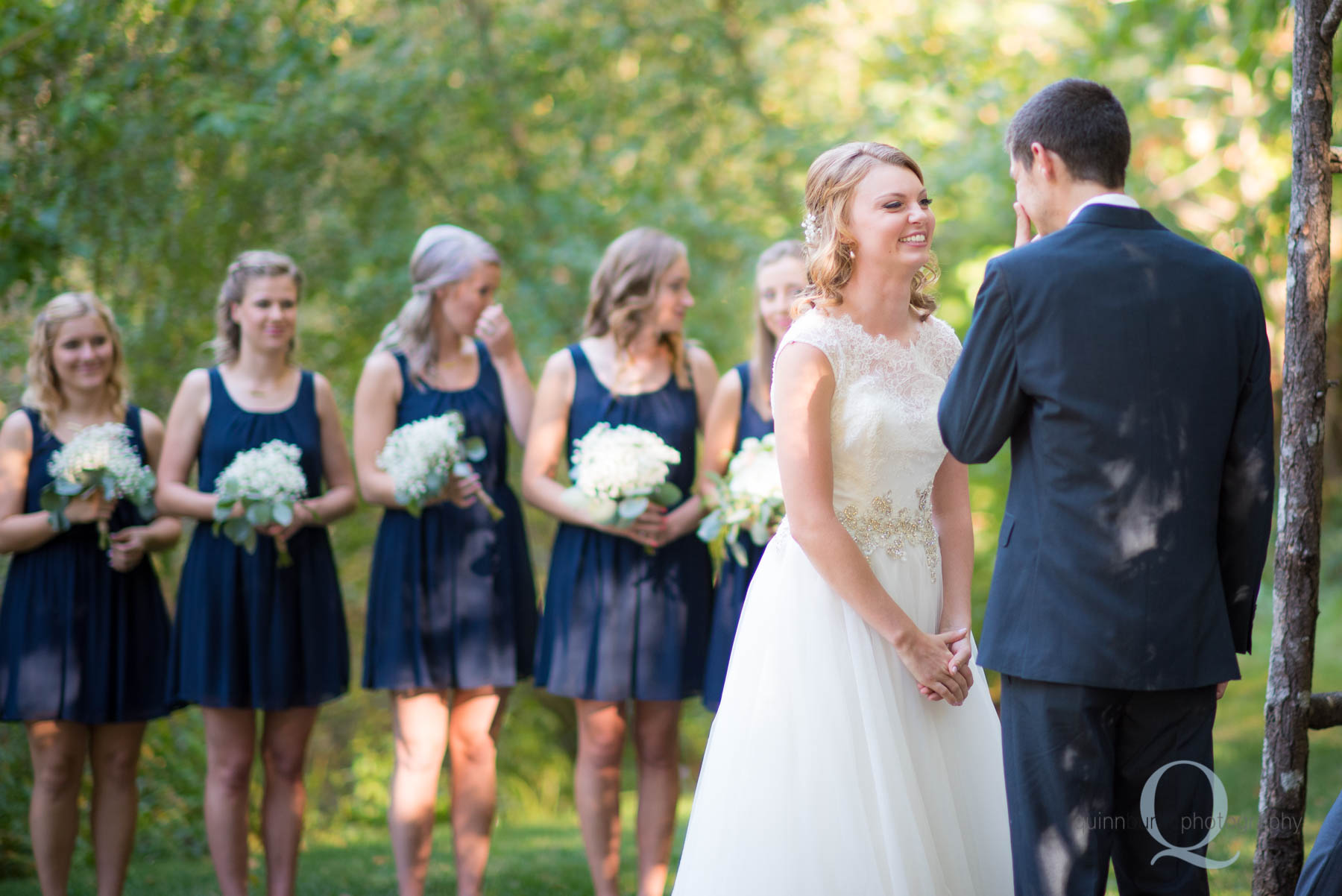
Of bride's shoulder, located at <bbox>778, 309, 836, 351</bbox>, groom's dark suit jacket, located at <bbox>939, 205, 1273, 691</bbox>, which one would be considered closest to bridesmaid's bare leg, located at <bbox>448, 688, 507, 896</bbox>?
bride's shoulder, located at <bbox>778, 309, 836, 351</bbox>

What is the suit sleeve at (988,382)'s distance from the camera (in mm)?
2588

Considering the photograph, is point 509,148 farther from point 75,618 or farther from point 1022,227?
point 1022,227

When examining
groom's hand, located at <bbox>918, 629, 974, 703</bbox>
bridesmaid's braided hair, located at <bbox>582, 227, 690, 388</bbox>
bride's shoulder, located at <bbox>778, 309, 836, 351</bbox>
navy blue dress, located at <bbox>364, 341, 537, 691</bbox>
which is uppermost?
bridesmaid's braided hair, located at <bbox>582, 227, 690, 388</bbox>

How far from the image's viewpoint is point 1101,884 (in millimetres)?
2629

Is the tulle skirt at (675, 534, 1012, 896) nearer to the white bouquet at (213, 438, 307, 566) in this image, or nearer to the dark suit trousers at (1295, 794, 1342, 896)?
the dark suit trousers at (1295, 794, 1342, 896)

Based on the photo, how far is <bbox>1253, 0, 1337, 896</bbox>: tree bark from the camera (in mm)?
3199

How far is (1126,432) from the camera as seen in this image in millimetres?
2521

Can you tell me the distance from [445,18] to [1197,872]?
8.74 meters

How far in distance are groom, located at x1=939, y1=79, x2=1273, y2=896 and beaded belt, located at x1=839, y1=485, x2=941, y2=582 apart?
51 cm

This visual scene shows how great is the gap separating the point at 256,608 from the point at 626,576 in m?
1.47

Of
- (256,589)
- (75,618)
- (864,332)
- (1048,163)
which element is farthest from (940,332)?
(75,618)

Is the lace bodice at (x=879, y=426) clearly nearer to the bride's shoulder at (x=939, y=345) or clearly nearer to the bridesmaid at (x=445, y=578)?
the bride's shoulder at (x=939, y=345)

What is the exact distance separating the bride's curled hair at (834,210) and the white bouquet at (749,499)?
1211 mm

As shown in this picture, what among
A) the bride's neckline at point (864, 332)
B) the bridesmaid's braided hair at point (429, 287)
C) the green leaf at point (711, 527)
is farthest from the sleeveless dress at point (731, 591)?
the bride's neckline at point (864, 332)
